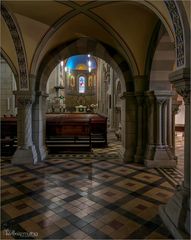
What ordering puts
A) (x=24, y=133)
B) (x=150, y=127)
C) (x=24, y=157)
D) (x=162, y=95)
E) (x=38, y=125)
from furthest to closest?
(x=38, y=125) → (x=24, y=133) → (x=24, y=157) → (x=150, y=127) → (x=162, y=95)

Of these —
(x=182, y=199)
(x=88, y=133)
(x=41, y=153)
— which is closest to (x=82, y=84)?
(x=88, y=133)

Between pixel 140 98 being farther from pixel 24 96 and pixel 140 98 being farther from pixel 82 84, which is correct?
pixel 82 84

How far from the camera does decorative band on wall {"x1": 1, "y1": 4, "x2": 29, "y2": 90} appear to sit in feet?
13.4

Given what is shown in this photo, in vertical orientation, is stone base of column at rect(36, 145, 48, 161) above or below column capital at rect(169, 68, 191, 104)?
below

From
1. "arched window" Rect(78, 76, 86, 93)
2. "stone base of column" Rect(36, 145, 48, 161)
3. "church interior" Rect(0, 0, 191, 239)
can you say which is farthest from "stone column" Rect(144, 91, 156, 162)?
"arched window" Rect(78, 76, 86, 93)

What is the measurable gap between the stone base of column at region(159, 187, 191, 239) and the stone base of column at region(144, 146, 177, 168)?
2.39m

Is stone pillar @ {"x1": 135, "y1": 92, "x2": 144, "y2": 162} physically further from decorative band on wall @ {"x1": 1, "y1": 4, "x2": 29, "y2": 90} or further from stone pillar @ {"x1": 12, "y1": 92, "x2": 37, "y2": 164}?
decorative band on wall @ {"x1": 1, "y1": 4, "x2": 29, "y2": 90}

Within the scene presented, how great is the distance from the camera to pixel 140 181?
3.84 meters

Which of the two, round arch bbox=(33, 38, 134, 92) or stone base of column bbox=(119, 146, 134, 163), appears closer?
stone base of column bbox=(119, 146, 134, 163)

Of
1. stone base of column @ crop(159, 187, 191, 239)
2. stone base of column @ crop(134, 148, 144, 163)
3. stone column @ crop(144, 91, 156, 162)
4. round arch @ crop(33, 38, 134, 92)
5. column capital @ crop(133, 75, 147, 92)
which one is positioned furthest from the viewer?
round arch @ crop(33, 38, 134, 92)

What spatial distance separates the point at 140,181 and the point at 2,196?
2461 millimetres

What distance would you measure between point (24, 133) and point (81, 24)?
311cm

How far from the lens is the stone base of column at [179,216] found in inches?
79.7

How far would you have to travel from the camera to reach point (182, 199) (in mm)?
2188
